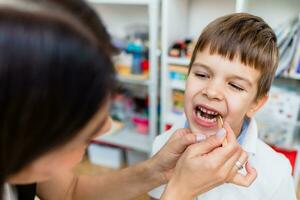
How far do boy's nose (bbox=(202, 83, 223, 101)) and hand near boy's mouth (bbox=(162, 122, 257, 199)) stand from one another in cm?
16

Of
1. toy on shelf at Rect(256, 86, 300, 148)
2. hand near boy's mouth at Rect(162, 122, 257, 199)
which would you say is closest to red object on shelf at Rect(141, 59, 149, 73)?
toy on shelf at Rect(256, 86, 300, 148)

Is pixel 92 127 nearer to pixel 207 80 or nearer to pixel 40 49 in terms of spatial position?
pixel 40 49

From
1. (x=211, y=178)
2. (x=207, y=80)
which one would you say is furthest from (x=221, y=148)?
(x=207, y=80)

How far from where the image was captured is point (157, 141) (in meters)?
1.03

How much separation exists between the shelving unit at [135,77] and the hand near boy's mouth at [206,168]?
0.93m

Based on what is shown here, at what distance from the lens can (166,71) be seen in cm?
154

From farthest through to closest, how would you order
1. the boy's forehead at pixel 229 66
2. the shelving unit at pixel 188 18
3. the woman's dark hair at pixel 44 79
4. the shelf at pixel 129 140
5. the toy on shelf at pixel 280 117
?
the shelf at pixel 129 140 → the shelving unit at pixel 188 18 → the toy on shelf at pixel 280 117 → the boy's forehead at pixel 229 66 → the woman's dark hair at pixel 44 79

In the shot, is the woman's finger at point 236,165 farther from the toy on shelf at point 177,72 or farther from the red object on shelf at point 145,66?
the red object on shelf at point 145,66

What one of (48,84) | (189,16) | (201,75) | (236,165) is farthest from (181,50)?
(48,84)

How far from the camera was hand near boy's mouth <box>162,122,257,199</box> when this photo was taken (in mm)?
603

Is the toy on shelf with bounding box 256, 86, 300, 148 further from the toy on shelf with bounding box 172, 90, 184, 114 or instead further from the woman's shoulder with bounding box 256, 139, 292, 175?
the woman's shoulder with bounding box 256, 139, 292, 175

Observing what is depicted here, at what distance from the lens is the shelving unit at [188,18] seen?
145cm

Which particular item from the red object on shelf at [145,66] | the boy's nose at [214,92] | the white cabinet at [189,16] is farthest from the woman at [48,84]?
the red object on shelf at [145,66]

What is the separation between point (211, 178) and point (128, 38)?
Answer: 1279mm
